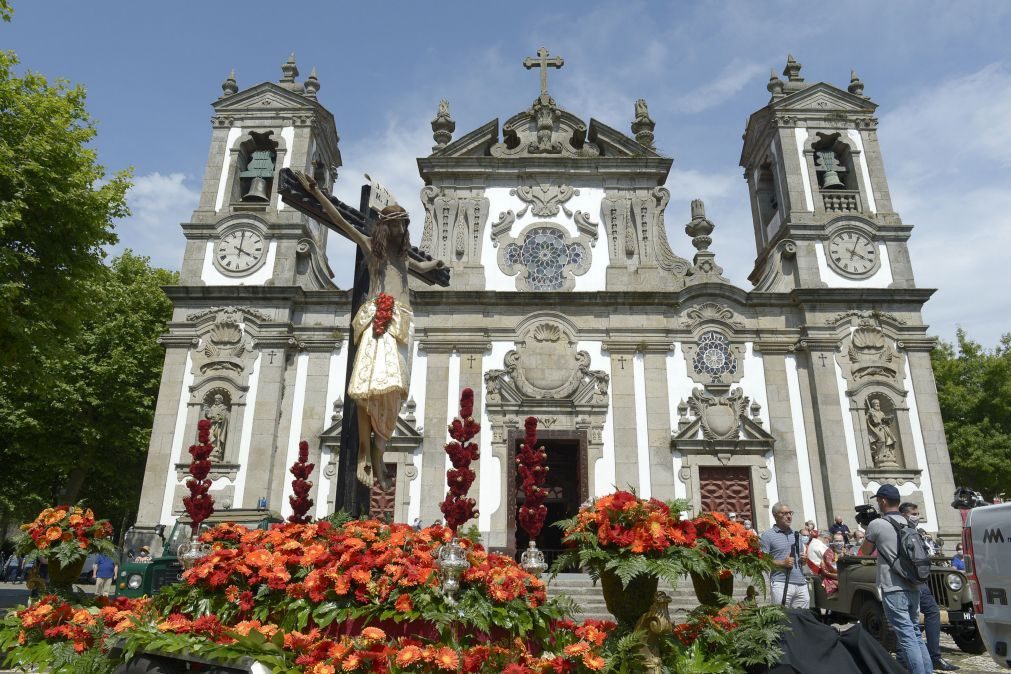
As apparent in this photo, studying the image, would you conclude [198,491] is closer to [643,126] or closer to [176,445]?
[176,445]

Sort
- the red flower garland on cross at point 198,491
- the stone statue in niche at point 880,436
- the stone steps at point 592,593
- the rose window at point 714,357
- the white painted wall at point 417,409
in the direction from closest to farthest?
the red flower garland on cross at point 198,491, the stone steps at point 592,593, the white painted wall at point 417,409, the stone statue in niche at point 880,436, the rose window at point 714,357

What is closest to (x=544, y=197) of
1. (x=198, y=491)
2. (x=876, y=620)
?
(x=198, y=491)

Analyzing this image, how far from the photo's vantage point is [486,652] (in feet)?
11.1

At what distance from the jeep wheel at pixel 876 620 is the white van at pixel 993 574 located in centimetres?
170

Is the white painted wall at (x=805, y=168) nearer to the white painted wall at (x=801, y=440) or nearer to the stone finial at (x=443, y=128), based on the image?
the white painted wall at (x=801, y=440)

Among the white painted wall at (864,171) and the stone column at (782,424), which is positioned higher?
the white painted wall at (864,171)

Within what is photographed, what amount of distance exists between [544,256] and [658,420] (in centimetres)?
548

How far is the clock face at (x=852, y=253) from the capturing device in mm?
17953

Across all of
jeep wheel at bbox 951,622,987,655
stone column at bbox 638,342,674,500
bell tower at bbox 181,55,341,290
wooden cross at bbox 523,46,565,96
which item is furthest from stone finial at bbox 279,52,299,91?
jeep wheel at bbox 951,622,987,655

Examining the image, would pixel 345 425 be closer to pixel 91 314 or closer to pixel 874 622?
pixel 874 622

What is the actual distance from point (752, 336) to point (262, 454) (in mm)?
13017

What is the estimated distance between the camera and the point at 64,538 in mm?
6246

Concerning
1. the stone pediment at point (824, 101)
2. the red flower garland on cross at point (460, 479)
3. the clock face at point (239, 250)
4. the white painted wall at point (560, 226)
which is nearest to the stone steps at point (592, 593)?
the red flower garland on cross at point (460, 479)

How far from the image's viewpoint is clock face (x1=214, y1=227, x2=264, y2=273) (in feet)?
59.2
